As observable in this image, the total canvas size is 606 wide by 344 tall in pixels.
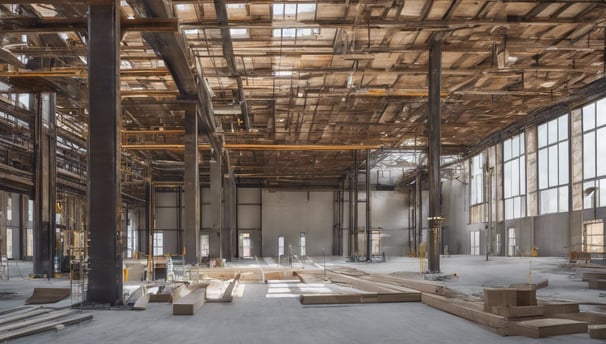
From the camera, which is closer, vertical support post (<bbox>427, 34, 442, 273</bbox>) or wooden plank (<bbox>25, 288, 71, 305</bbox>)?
wooden plank (<bbox>25, 288, 71, 305</bbox>)

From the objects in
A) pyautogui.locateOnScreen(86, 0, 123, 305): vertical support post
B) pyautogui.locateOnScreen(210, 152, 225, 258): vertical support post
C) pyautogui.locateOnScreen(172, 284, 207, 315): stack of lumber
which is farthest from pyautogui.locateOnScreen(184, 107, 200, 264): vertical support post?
pyautogui.locateOnScreen(86, 0, 123, 305): vertical support post

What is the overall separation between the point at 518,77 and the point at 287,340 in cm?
2396

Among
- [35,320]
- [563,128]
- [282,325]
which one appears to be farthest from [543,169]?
[35,320]

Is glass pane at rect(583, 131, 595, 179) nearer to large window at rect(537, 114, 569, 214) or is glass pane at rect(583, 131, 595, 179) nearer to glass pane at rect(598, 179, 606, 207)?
glass pane at rect(598, 179, 606, 207)

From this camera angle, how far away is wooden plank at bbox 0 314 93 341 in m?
8.49

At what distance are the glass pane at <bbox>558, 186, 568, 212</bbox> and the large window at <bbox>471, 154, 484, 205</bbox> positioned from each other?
11576 millimetres

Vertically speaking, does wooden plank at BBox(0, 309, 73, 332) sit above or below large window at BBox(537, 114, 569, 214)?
below

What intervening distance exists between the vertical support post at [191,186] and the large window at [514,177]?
24903 mm

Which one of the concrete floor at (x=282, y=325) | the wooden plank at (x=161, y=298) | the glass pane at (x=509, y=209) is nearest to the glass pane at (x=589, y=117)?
the glass pane at (x=509, y=209)

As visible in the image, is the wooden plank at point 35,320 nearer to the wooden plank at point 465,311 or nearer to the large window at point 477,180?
the wooden plank at point 465,311

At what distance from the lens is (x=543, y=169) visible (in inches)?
1388

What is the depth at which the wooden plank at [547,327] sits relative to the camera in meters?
8.74

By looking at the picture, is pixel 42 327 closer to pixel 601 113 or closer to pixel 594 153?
pixel 601 113

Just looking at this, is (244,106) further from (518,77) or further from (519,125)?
(519,125)
